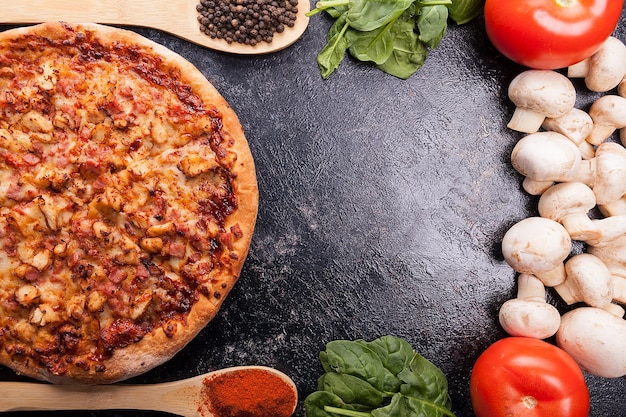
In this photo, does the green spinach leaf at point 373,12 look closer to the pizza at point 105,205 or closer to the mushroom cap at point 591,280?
the pizza at point 105,205

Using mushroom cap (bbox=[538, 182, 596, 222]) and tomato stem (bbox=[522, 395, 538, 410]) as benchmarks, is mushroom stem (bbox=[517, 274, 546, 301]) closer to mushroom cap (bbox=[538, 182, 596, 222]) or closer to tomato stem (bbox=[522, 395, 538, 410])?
mushroom cap (bbox=[538, 182, 596, 222])

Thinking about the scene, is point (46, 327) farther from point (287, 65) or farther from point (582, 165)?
point (582, 165)

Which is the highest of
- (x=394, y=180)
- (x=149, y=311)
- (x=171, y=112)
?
(x=171, y=112)

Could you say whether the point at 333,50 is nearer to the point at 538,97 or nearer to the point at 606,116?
the point at 538,97

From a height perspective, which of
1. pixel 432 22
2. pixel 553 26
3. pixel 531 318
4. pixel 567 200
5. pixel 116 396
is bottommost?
pixel 116 396

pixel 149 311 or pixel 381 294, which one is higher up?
pixel 149 311

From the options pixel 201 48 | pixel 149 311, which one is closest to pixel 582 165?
pixel 201 48

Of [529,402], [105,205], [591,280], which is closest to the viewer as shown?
[105,205]


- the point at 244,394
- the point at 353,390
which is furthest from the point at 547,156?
the point at 244,394

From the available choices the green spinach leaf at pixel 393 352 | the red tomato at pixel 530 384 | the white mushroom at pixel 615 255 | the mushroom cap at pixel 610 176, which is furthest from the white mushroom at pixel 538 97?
the green spinach leaf at pixel 393 352
